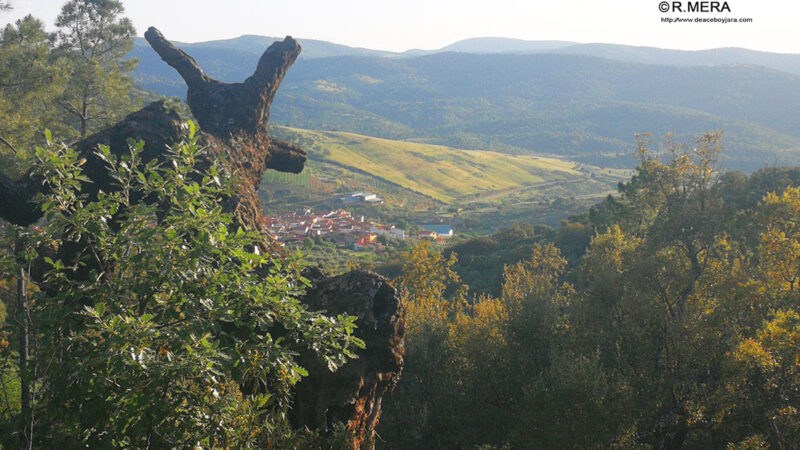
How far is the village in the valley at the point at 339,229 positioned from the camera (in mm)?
99062

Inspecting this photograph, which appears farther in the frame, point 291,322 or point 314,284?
point 314,284

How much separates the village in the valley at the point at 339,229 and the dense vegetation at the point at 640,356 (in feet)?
238

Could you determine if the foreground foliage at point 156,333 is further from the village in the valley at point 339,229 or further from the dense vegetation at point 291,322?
the village in the valley at point 339,229

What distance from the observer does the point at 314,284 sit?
33.0 feet

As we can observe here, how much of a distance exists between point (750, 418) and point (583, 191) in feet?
579

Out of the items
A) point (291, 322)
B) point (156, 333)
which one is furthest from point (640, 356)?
point (156, 333)

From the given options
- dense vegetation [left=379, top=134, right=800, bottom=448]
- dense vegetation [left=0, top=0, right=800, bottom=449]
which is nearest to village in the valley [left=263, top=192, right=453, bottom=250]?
dense vegetation [left=0, top=0, right=800, bottom=449]

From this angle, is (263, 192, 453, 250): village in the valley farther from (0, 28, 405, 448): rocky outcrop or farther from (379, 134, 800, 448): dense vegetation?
(0, 28, 405, 448): rocky outcrop

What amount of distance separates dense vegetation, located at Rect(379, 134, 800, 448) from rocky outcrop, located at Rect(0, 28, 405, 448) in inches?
198

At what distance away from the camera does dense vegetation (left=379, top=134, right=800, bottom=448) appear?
1188cm

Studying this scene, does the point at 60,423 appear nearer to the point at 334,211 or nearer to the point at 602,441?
the point at 602,441

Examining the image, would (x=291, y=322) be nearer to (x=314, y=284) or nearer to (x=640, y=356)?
(x=314, y=284)

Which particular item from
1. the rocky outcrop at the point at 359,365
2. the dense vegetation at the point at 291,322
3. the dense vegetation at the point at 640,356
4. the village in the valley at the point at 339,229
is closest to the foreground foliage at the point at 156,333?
the dense vegetation at the point at 291,322

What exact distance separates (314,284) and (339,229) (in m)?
100
